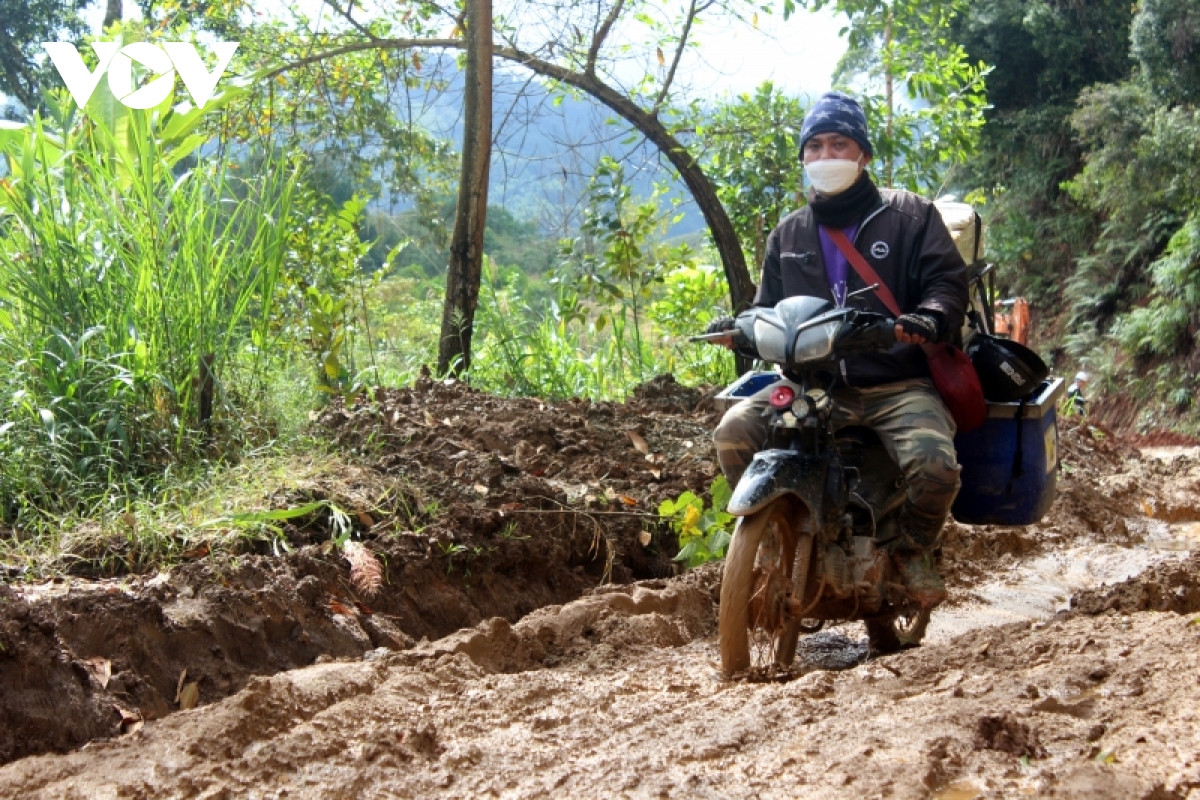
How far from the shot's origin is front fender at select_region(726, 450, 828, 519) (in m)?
4.17

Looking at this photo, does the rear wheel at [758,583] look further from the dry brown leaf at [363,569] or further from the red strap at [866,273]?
the dry brown leaf at [363,569]

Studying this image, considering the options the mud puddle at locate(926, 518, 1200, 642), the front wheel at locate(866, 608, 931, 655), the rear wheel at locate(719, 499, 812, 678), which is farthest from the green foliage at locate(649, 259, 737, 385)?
the rear wheel at locate(719, 499, 812, 678)

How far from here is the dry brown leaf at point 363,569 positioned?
16.5 ft

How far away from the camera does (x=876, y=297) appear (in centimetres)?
466

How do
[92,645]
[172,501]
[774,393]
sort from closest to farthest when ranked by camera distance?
[92,645] → [774,393] → [172,501]

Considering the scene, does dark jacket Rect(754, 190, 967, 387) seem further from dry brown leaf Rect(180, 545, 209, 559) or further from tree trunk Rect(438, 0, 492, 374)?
tree trunk Rect(438, 0, 492, 374)

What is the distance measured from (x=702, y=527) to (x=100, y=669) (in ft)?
9.89

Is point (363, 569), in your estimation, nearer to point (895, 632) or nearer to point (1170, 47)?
point (895, 632)

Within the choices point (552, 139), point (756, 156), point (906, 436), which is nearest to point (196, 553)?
point (906, 436)

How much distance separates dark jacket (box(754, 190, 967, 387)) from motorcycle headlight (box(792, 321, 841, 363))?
397 millimetres

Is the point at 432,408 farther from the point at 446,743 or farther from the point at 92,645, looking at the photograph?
the point at 446,743

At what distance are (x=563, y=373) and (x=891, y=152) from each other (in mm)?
3441

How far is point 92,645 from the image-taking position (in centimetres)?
410

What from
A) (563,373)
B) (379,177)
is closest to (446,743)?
(563,373)
